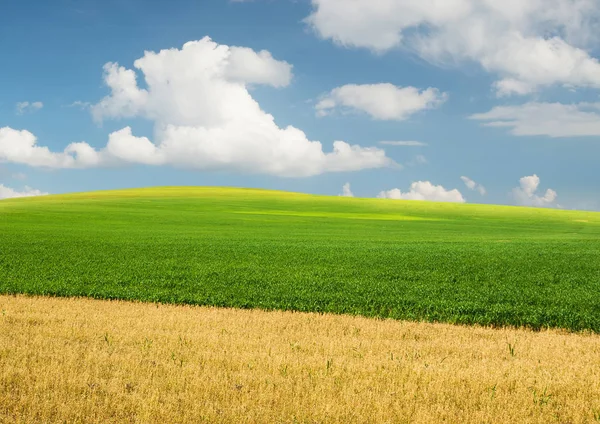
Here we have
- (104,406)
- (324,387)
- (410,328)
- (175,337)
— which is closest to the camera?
(104,406)

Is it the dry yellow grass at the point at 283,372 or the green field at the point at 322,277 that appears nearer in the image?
the dry yellow grass at the point at 283,372

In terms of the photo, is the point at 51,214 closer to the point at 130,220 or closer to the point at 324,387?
the point at 130,220

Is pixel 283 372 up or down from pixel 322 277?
up

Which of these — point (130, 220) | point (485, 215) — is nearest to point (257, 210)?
point (130, 220)

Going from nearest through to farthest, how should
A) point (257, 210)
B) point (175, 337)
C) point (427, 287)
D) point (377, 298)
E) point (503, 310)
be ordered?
point (175, 337) → point (503, 310) → point (377, 298) → point (427, 287) → point (257, 210)

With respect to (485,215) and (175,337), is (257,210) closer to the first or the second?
(485,215)

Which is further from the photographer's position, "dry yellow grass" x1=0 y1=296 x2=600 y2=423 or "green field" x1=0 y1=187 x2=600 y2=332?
"green field" x1=0 y1=187 x2=600 y2=332

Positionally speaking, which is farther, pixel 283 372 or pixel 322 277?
pixel 322 277

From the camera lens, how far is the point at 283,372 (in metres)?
10.6

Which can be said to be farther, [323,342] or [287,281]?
[287,281]

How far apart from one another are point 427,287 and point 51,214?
6256 centimetres

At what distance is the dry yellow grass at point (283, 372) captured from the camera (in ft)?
28.5

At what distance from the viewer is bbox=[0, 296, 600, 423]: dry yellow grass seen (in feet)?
28.5

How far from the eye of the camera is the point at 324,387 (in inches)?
379
